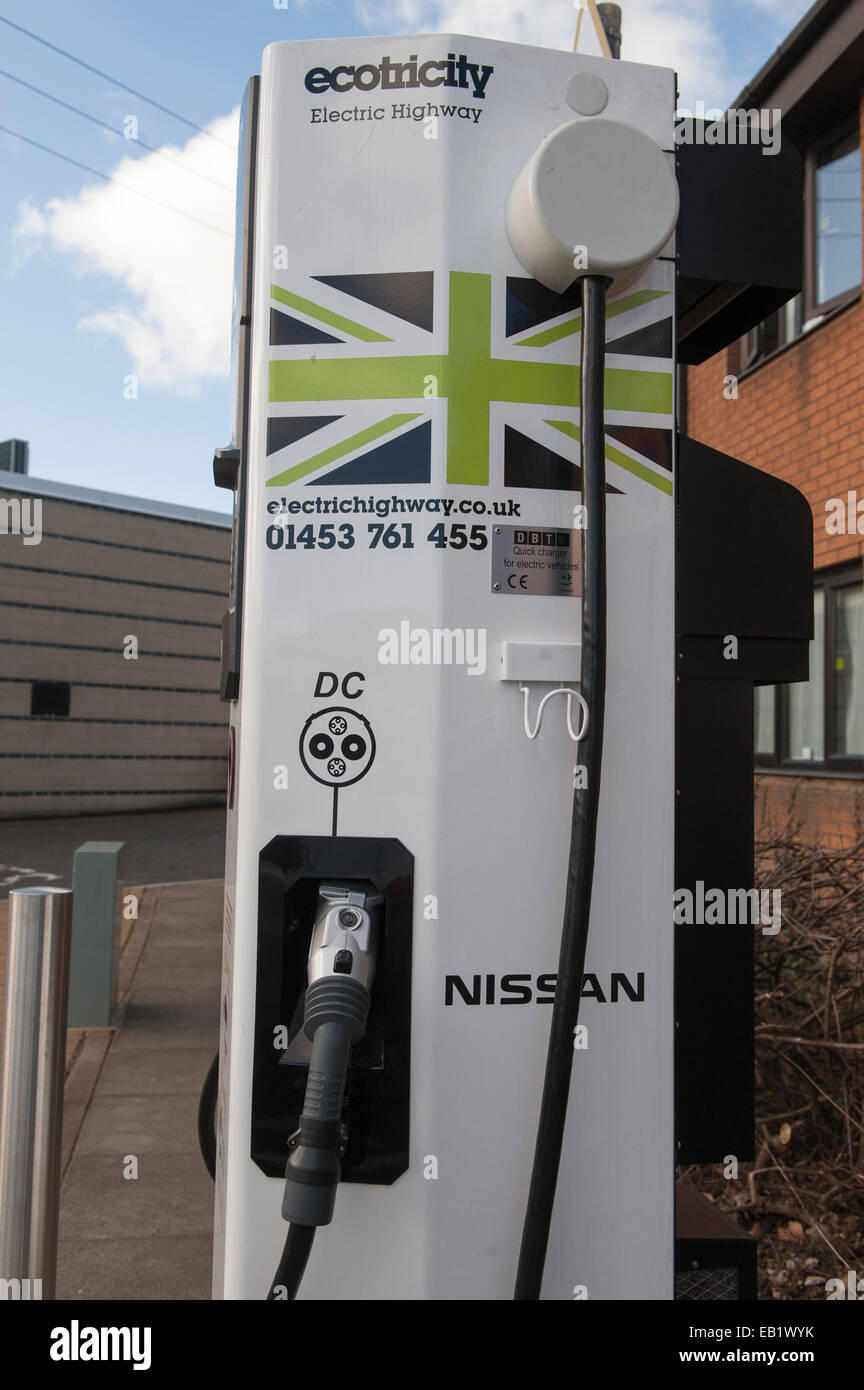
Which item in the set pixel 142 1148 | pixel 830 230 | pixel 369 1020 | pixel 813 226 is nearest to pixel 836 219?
pixel 830 230

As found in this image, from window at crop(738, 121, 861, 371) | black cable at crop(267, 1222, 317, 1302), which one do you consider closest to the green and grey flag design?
black cable at crop(267, 1222, 317, 1302)

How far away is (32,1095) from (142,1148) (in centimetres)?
273

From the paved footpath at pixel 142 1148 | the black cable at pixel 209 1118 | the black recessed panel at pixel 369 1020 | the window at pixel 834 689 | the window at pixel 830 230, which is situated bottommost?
the paved footpath at pixel 142 1148

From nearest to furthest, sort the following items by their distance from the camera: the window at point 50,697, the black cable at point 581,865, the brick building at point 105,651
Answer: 1. the black cable at point 581,865
2. the brick building at point 105,651
3. the window at point 50,697

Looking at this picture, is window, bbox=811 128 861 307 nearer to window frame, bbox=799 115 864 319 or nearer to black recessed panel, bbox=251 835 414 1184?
window frame, bbox=799 115 864 319

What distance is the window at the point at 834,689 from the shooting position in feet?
23.3

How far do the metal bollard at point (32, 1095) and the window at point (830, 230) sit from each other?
6.57 metres

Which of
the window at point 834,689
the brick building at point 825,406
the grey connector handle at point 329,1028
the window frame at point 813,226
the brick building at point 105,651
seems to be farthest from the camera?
the brick building at point 105,651

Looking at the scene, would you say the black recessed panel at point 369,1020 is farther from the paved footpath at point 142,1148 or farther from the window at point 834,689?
the window at point 834,689

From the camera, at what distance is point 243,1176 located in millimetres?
1790

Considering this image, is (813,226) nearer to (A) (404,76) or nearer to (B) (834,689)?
(B) (834,689)

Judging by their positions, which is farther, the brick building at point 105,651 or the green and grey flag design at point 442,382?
the brick building at point 105,651

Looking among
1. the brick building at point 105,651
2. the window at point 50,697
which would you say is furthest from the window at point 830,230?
the window at point 50,697

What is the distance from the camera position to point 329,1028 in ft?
5.33
